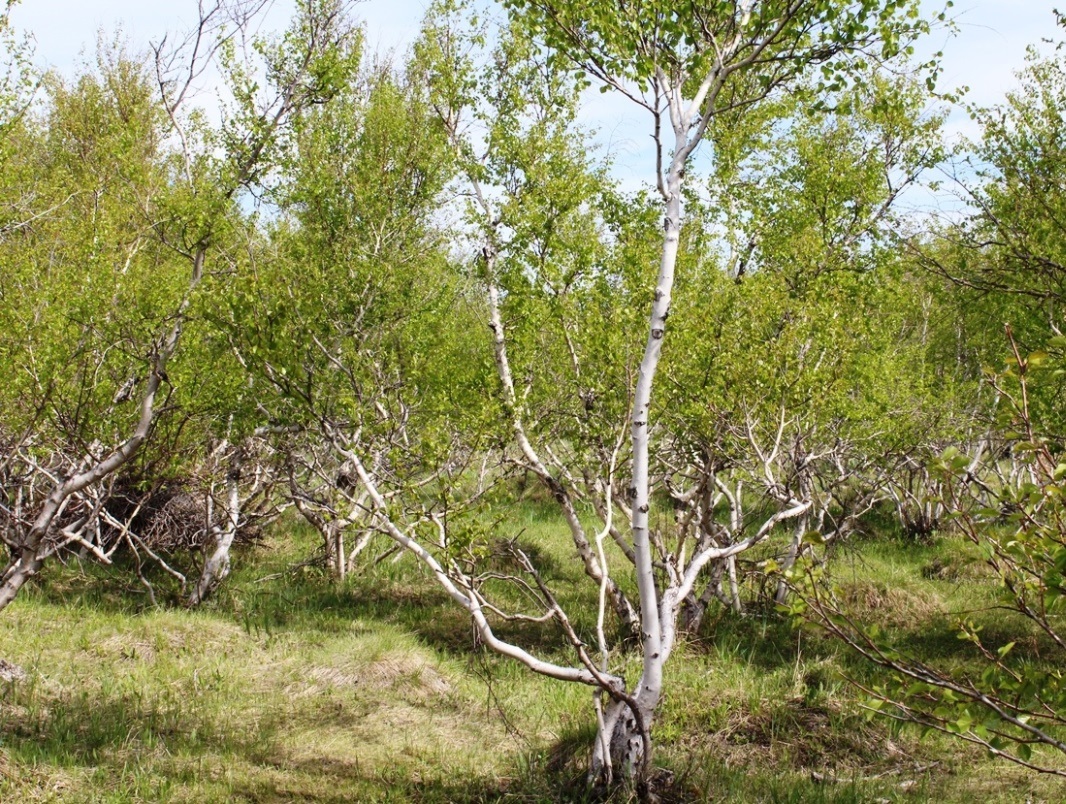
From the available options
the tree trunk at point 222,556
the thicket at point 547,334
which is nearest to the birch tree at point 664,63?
the thicket at point 547,334

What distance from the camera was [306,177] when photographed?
14.5 m

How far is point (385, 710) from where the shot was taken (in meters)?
9.72

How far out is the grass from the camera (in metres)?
7.62

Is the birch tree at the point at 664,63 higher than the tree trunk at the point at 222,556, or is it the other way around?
the birch tree at the point at 664,63

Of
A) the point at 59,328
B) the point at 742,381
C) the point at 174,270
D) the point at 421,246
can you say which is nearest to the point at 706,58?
the point at 742,381

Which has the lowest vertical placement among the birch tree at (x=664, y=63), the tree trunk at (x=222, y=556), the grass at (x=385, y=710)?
the grass at (x=385, y=710)

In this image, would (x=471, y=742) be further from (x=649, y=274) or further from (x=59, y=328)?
(x=59, y=328)

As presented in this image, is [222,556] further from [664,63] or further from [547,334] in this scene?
[664,63]

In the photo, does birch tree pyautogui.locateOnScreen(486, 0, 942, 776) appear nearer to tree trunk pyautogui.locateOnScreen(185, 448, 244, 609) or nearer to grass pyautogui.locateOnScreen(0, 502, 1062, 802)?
grass pyautogui.locateOnScreen(0, 502, 1062, 802)

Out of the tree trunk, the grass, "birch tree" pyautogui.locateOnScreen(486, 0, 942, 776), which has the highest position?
"birch tree" pyautogui.locateOnScreen(486, 0, 942, 776)

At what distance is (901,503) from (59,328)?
52.3 feet

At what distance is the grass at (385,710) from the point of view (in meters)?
7.62

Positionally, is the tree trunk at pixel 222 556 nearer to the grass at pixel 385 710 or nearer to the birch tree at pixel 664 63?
the grass at pixel 385 710

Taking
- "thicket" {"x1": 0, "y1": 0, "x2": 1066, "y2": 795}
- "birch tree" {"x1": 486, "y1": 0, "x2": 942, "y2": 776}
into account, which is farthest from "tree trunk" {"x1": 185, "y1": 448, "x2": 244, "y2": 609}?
"birch tree" {"x1": 486, "y1": 0, "x2": 942, "y2": 776}
